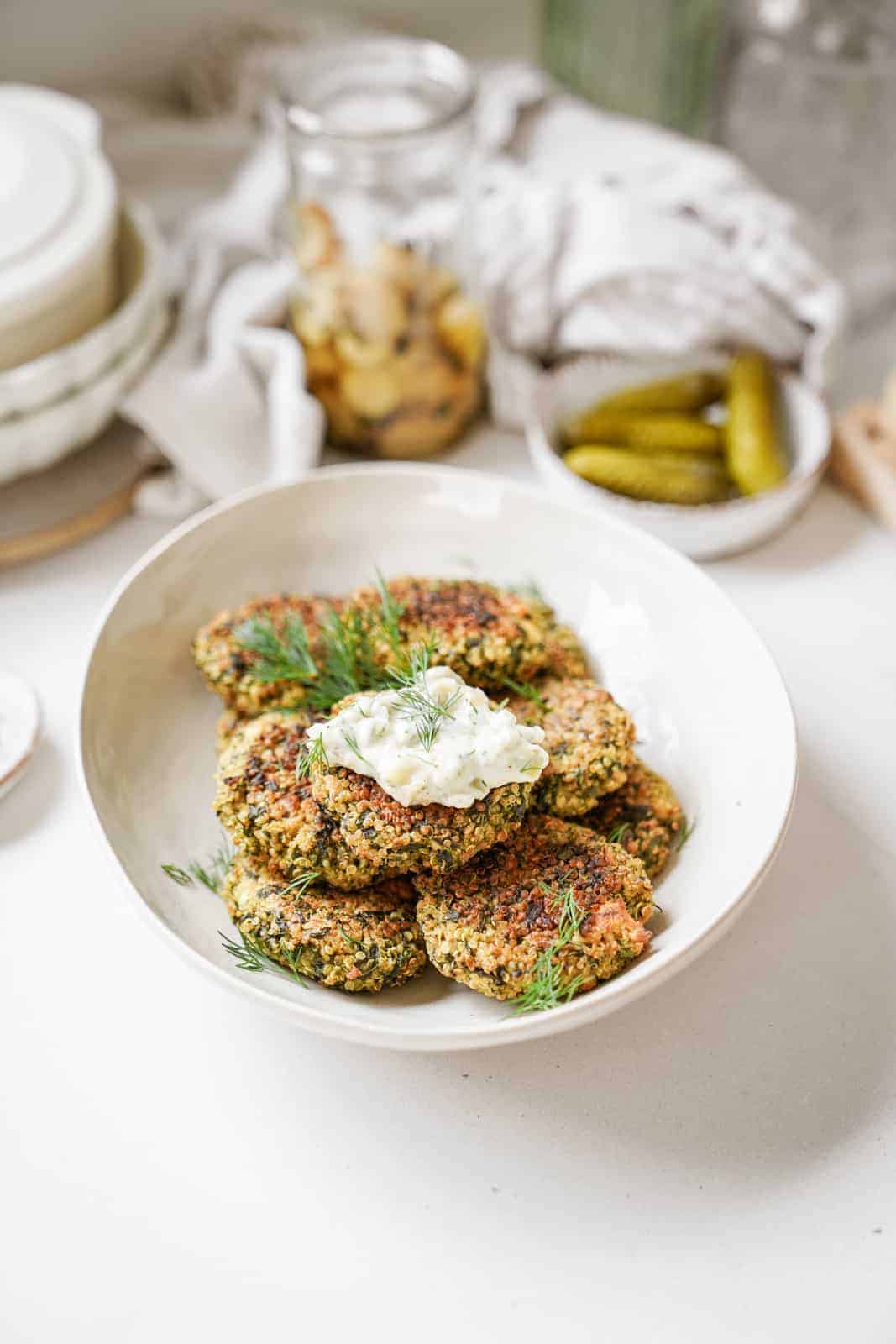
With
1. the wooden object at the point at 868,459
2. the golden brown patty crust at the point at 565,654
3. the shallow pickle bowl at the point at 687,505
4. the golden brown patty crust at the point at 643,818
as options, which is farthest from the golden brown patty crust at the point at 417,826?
the wooden object at the point at 868,459

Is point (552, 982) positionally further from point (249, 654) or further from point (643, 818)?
point (249, 654)

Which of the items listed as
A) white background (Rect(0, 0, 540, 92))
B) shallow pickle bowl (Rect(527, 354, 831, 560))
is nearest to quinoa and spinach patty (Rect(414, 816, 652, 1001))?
shallow pickle bowl (Rect(527, 354, 831, 560))

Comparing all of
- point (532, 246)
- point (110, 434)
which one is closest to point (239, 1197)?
point (110, 434)

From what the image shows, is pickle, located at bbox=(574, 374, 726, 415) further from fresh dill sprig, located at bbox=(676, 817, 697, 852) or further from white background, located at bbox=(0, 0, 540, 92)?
white background, located at bbox=(0, 0, 540, 92)

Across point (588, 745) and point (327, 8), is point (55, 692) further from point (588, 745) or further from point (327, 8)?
point (327, 8)

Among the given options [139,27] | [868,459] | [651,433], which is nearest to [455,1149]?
[651,433]

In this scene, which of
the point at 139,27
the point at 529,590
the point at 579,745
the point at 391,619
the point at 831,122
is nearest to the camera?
the point at 579,745

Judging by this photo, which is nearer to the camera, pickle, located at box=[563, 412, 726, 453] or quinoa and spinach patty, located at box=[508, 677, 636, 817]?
quinoa and spinach patty, located at box=[508, 677, 636, 817]
